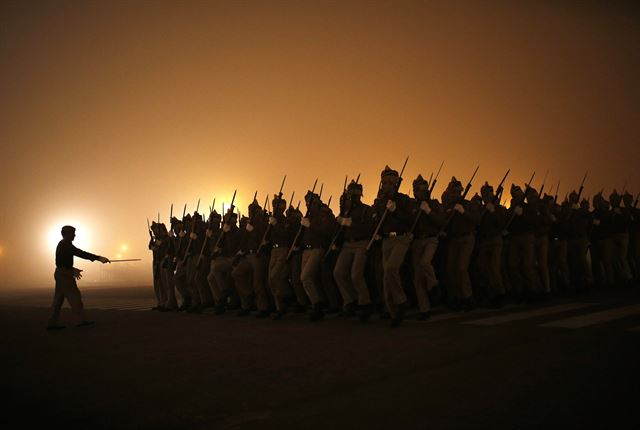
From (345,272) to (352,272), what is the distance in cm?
36

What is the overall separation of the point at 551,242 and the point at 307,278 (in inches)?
253

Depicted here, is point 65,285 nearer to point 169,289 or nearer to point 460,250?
point 169,289

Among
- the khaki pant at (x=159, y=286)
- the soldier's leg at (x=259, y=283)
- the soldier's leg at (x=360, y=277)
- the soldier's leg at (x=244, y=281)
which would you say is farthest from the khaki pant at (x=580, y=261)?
the khaki pant at (x=159, y=286)

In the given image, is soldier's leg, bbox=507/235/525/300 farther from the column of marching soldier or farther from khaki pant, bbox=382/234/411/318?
khaki pant, bbox=382/234/411/318

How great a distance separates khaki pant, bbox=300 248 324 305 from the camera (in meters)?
9.98

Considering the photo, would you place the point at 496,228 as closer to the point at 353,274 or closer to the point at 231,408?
the point at 353,274

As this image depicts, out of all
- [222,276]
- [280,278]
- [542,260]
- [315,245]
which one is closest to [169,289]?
[222,276]

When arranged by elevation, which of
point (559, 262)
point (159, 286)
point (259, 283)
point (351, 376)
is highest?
point (159, 286)

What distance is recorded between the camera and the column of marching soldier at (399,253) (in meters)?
9.23

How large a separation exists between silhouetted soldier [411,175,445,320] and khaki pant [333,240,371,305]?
906 millimetres

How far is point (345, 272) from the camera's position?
9805mm

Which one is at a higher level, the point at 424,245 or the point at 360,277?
the point at 424,245

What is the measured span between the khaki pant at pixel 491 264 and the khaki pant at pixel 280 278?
402 centimetres

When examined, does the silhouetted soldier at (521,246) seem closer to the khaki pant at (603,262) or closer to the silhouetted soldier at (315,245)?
the khaki pant at (603,262)
